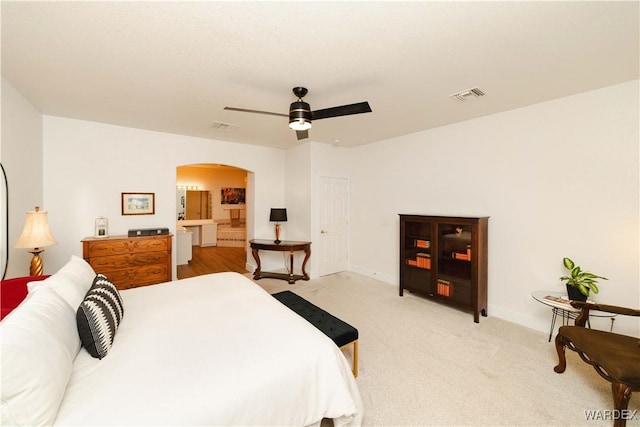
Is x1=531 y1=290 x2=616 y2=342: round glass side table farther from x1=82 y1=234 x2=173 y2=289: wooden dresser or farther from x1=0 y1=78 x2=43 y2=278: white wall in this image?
x1=0 y1=78 x2=43 y2=278: white wall

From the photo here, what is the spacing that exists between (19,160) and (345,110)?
143 inches

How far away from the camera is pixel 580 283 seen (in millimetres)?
2596

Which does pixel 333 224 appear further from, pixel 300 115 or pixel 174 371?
pixel 174 371

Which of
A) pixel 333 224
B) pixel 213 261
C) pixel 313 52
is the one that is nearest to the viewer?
pixel 313 52

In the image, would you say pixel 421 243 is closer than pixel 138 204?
Yes

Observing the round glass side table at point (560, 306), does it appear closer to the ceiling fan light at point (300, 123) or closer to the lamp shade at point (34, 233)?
the ceiling fan light at point (300, 123)

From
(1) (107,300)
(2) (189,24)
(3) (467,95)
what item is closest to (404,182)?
(3) (467,95)

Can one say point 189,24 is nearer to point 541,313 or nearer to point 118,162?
point 118,162

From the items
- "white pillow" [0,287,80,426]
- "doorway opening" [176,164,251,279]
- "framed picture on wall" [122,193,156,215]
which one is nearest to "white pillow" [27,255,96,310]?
"white pillow" [0,287,80,426]

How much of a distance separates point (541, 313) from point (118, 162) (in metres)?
6.23

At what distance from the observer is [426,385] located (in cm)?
208

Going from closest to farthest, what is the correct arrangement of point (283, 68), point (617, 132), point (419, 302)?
point (283, 68) < point (617, 132) < point (419, 302)

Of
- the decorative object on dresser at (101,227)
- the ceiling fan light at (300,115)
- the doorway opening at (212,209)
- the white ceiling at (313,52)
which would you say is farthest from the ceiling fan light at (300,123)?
the doorway opening at (212,209)

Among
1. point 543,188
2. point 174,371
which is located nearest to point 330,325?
point 174,371
